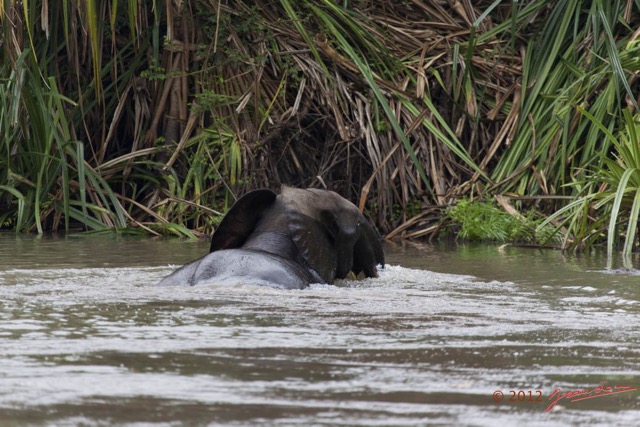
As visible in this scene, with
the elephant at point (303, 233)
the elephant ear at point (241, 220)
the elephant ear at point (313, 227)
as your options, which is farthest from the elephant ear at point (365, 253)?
the elephant ear at point (241, 220)

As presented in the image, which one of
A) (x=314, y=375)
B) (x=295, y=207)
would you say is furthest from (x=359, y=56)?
(x=314, y=375)

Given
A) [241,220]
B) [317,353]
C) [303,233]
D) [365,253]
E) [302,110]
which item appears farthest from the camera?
[302,110]

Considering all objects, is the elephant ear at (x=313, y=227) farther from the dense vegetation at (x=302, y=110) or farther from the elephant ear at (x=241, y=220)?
the dense vegetation at (x=302, y=110)

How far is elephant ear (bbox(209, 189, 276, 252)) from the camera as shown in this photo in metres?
5.20

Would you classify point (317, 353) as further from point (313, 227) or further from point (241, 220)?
point (241, 220)

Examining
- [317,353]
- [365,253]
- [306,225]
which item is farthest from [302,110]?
[317,353]

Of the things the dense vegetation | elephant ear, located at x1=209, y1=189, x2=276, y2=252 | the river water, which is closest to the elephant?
elephant ear, located at x1=209, y1=189, x2=276, y2=252

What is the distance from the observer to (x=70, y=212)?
28.9 feet

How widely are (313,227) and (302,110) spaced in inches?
162

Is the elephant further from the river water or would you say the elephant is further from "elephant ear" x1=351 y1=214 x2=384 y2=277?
the river water

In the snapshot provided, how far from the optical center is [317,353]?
9.22ft

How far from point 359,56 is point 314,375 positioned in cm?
706

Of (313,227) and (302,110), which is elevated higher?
(302,110)

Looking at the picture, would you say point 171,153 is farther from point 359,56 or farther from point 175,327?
point 175,327
